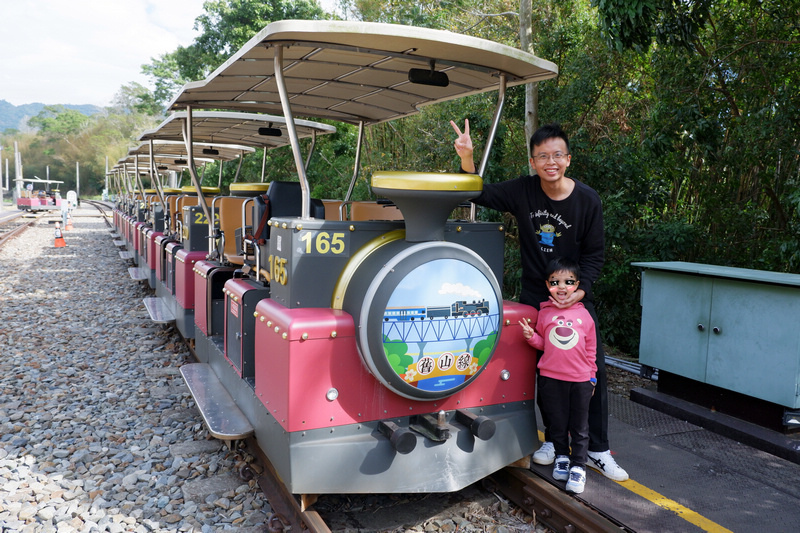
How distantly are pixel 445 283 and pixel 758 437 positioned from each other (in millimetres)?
2442

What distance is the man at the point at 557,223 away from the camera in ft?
10.5

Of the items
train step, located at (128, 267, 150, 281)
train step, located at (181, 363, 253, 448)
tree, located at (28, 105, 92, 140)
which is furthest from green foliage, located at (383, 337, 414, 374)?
tree, located at (28, 105, 92, 140)

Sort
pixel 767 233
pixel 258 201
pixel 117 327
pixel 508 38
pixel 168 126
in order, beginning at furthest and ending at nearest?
pixel 508 38, pixel 117 327, pixel 767 233, pixel 168 126, pixel 258 201

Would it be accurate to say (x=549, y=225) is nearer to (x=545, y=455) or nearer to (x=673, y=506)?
(x=545, y=455)

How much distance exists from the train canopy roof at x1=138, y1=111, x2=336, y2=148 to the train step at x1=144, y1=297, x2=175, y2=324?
193 cm

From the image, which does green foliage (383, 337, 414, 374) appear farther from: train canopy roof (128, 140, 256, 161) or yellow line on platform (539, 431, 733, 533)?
train canopy roof (128, 140, 256, 161)

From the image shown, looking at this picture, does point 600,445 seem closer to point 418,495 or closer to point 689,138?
point 418,495

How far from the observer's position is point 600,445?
3.27 m

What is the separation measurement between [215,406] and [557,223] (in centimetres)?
230

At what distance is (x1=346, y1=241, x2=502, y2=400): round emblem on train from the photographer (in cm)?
267

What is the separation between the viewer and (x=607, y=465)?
126 inches

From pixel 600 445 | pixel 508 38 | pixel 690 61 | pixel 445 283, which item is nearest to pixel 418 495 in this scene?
pixel 600 445

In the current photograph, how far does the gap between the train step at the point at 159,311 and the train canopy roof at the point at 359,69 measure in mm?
2473

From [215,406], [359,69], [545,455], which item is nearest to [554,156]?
[359,69]
